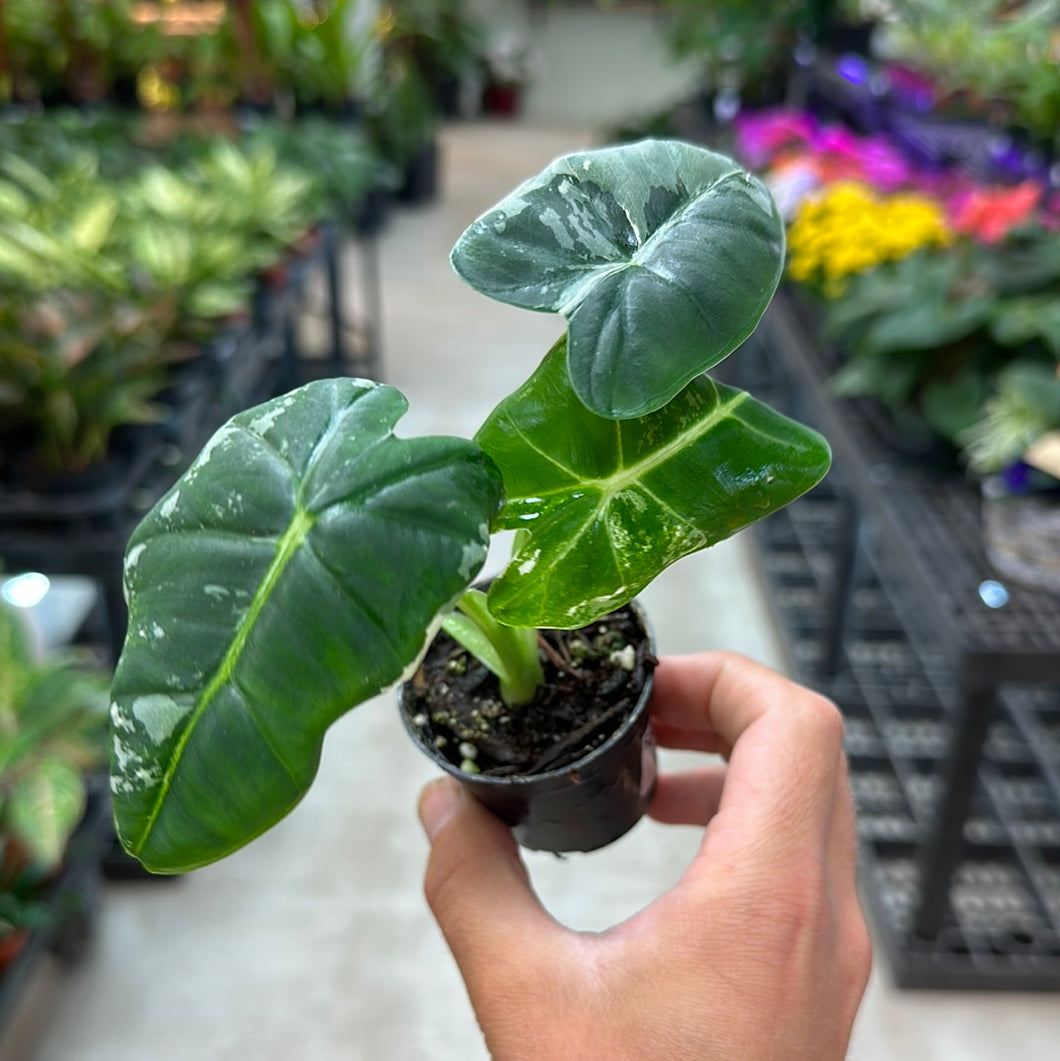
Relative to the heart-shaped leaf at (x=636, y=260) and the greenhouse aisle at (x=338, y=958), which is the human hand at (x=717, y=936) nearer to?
the heart-shaped leaf at (x=636, y=260)

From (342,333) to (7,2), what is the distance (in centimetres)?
150

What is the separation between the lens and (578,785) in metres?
0.62

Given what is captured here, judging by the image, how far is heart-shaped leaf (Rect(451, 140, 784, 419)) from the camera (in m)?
0.40

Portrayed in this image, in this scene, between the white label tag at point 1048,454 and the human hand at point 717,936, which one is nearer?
the human hand at point 717,936

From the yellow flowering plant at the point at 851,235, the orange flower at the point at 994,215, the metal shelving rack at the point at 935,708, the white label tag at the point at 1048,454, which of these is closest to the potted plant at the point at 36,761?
the metal shelving rack at the point at 935,708

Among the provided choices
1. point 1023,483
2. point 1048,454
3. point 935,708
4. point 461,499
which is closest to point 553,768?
point 461,499

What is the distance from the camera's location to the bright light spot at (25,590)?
5.74 feet

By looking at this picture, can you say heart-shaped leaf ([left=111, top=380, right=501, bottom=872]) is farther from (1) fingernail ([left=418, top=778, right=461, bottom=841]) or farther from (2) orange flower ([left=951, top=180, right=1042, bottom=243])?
(2) orange flower ([left=951, top=180, right=1042, bottom=243])

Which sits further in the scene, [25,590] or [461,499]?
[25,590]

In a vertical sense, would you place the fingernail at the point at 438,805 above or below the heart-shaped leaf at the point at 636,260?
below

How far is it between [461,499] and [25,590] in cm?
166

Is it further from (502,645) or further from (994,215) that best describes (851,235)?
(502,645)

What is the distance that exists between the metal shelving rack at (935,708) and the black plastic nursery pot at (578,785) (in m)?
0.64

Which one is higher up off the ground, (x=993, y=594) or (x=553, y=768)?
(x=553, y=768)
